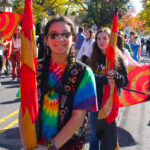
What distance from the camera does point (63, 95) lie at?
6.45ft

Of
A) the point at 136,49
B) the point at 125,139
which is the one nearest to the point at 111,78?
the point at 125,139

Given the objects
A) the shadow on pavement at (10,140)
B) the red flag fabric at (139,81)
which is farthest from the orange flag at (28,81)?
the red flag fabric at (139,81)

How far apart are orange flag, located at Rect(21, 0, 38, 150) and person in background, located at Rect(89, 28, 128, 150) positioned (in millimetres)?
1639

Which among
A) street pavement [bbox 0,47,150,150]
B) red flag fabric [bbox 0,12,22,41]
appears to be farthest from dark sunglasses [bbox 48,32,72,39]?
red flag fabric [bbox 0,12,22,41]

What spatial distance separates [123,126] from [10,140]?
217 cm

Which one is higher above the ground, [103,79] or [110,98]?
[103,79]

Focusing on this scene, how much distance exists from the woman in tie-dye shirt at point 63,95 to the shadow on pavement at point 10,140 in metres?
2.40

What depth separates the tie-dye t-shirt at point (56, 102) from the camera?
6.42 ft

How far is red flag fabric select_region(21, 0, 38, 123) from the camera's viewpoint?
183 cm

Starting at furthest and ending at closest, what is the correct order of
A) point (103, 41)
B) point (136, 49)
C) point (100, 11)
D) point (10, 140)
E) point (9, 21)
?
point (100, 11) → point (136, 49) → point (9, 21) → point (10, 140) → point (103, 41)

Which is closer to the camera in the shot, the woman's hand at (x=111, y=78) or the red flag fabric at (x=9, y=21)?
the woman's hand at (x=111, y=78)

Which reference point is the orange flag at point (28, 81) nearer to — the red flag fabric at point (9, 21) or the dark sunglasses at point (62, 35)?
the dark sunglasses at point (62, 35)

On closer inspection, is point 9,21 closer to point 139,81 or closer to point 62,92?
point 139,81

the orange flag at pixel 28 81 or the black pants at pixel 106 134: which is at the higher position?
the orange flag at pixel 28 81
